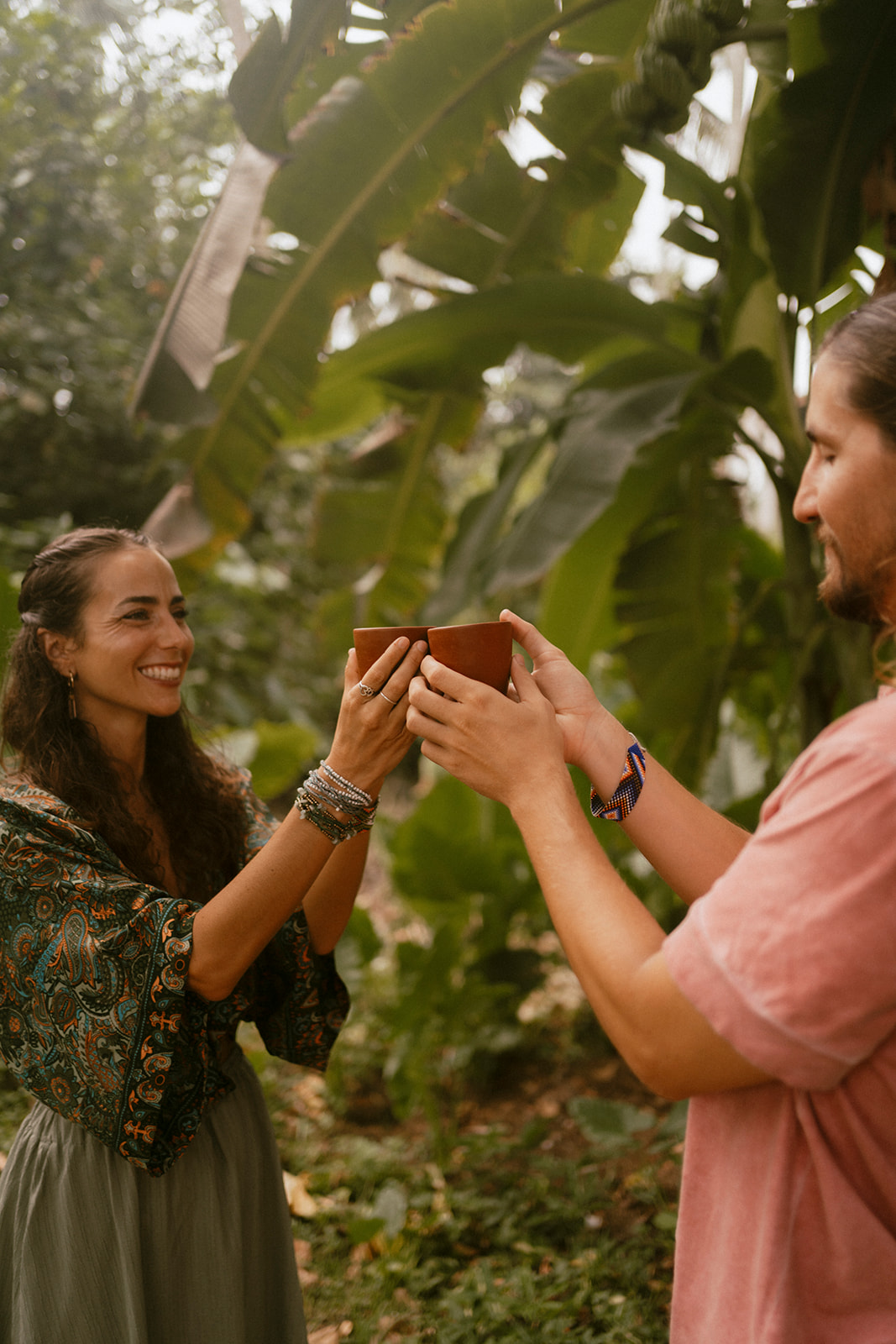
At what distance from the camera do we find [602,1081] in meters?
3.54

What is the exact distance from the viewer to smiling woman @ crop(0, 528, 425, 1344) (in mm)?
1284

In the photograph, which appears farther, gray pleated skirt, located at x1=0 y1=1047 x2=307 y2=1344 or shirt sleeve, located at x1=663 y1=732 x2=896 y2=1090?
gray pleated skirt, located at x1=0 y1=1047 x2=307 y2=1344

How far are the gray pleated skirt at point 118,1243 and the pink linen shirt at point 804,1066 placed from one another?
0.70 metres

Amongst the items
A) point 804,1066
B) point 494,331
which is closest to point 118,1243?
point 804,1066

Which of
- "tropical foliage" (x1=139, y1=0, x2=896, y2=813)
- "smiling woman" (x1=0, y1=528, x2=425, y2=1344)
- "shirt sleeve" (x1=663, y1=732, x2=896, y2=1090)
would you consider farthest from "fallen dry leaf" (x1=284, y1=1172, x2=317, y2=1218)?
"shirt sleeve" (x1=663, y1=732, x2=896, y2=1090)

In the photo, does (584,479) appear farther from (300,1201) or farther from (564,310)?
(300,1201)

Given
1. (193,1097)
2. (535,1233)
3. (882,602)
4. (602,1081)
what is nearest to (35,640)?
(193,1097)

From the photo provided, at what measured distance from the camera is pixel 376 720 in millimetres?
1261

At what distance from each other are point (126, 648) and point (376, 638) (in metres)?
0.49

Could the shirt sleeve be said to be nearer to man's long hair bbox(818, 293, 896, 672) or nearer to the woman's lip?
man's long hair bbox(818, 293, 896, 672)

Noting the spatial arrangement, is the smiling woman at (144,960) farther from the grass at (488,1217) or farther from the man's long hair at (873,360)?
the grass at (488,1217)

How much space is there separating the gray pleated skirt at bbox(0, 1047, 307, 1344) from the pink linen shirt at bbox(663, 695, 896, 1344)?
701 millimetres

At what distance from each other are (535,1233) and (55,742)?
6.73 ft

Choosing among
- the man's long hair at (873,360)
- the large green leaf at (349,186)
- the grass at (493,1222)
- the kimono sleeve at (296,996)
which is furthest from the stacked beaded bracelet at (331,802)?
the grass at (493,1222)
